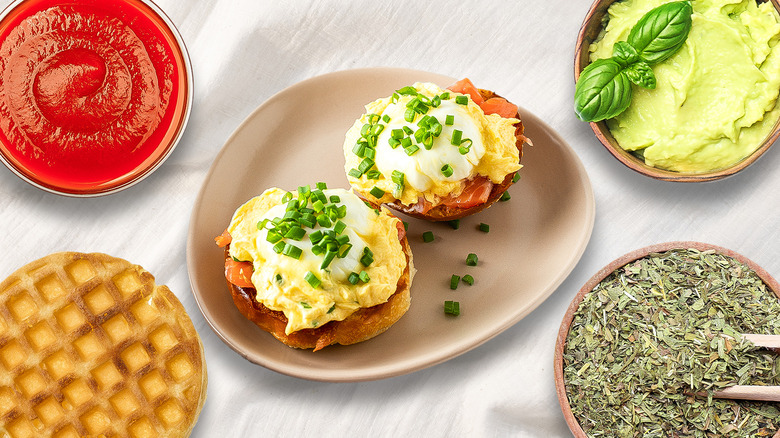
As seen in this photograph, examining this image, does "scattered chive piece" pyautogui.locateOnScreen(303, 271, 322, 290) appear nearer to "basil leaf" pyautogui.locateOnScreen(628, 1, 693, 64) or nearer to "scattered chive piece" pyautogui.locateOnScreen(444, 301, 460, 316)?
"scattered chive piece" pyautogui.locateOnScreen(444, 301, 460, 316)

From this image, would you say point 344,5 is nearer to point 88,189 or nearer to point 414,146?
point 414,146


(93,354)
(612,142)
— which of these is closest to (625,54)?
(612,142)

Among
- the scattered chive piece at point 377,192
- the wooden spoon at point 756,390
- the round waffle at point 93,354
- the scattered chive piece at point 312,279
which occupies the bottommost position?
the round waffle at point 93,354

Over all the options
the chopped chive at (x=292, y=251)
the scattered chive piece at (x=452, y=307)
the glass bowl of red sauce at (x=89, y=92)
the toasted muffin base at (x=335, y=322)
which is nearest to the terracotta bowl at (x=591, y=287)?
the scattered chive piece at (x=452, y=307)

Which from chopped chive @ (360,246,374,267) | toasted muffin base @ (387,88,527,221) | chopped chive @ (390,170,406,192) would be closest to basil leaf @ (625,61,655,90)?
toasted muffin base @ (387,88,527,221)

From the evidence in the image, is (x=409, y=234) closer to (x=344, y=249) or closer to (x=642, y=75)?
(x=344, y=249)

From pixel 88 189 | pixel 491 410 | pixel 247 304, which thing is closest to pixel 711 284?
pixel 491 410

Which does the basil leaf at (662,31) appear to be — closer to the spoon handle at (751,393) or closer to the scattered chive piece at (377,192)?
the scattered chive piece at (377,192)
